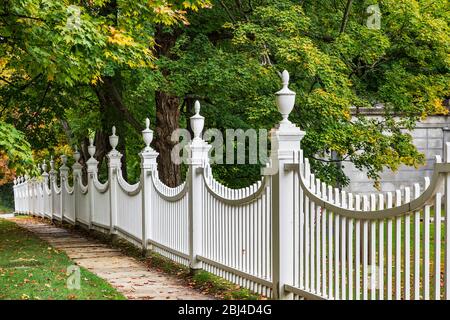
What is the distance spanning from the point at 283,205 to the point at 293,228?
0.26 m

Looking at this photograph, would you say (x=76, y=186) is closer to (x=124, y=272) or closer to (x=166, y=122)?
(x=166, y=122)

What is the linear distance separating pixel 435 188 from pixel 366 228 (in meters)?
1.01

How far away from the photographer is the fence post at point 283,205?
7094mm

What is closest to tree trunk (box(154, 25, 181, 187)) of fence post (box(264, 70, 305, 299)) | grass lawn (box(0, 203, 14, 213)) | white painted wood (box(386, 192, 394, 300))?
fence post (box(264, 70, 305, 299))

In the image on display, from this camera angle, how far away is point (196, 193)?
980 cm

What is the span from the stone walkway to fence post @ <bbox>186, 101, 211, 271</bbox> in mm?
479

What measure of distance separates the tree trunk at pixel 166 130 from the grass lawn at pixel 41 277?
325cm

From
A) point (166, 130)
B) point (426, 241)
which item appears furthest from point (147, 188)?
point (426, 241)

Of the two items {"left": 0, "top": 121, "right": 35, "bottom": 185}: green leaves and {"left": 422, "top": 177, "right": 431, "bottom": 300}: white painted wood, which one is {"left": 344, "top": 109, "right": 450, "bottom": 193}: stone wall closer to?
{"left": 0, "top": 121, "right": 35, "bottom": 185}: green leaves

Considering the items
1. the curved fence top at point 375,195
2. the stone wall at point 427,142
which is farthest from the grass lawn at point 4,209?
the curved fence top at point 375,195

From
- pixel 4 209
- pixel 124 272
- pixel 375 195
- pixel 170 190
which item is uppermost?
pixel 375 195
